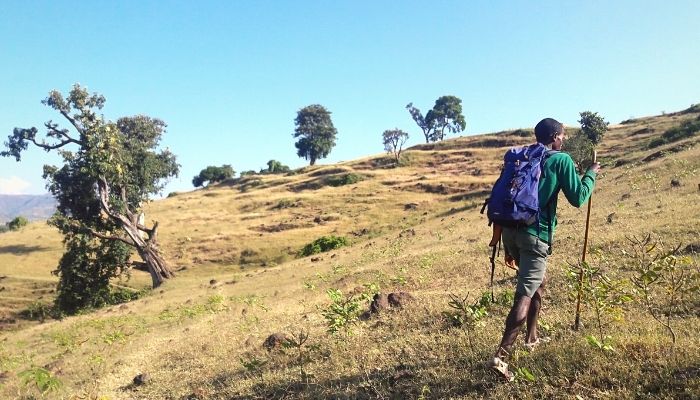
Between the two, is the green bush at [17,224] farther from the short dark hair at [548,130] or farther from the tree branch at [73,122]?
the short dark hair at [548,130]

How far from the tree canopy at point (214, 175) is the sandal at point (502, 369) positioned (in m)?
101

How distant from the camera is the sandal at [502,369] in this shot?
4.55 meters

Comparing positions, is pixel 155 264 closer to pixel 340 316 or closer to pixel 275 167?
pixel 340 316

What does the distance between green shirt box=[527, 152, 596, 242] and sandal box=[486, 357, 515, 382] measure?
4.10 feet

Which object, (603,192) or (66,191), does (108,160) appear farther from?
(603,192)

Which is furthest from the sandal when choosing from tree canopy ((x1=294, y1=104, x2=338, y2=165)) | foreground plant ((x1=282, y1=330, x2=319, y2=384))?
tree canopy ((x1=294, y1=104, x2=338, y2=165))

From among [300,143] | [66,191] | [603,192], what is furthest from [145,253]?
[300,143]

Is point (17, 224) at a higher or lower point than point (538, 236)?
lower

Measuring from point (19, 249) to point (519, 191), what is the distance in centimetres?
5124

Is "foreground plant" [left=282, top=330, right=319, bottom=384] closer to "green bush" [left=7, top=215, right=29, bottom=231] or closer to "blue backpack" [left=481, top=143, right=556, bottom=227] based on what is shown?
"blue backpack" [left=481, top=143, right=556, bottom=227]

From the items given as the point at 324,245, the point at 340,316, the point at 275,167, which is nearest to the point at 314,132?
the point at 275,167

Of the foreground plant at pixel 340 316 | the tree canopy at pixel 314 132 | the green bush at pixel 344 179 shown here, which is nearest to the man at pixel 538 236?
the foreground plant at pixel 340 316

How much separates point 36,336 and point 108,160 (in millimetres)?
11545

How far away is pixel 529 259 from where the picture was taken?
457 centimetres
